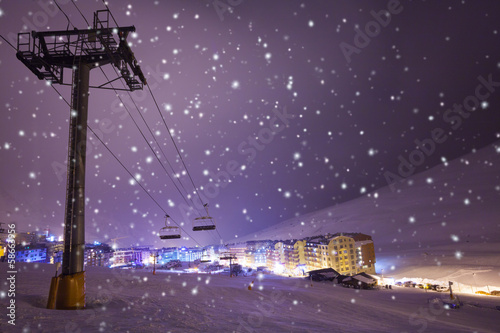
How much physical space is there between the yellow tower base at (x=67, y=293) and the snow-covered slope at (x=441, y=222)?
55.7 m

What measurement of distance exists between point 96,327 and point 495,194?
154 metres

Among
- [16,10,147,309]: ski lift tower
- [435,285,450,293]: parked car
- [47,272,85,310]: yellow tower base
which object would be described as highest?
[16,10,147,309]: ski lift tower

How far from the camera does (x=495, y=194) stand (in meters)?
112

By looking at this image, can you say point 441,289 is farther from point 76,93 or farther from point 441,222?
point 441,222

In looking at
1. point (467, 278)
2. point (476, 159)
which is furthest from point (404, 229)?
point (476, 159)

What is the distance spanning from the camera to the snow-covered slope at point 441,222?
5750cm

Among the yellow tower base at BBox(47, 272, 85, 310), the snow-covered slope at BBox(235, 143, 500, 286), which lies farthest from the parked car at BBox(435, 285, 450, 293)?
the yellow tower base at BBox(47, 272, 85, 310)

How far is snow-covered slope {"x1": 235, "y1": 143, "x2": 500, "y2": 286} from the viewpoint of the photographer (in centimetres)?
5750

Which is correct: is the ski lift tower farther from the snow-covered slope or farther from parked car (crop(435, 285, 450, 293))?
the snow-covered slope

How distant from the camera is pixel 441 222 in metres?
104

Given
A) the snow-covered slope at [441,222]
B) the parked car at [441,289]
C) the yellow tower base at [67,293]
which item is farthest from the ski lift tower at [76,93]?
the snow-covered slope at [441,222]

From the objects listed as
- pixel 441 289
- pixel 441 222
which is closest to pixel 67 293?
pixel 441 289

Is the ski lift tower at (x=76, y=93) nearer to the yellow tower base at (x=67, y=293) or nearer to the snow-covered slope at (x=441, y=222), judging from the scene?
the yellow tower base at (x=67, y=293)

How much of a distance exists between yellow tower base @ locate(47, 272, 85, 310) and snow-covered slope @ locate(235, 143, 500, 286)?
5571 cm
